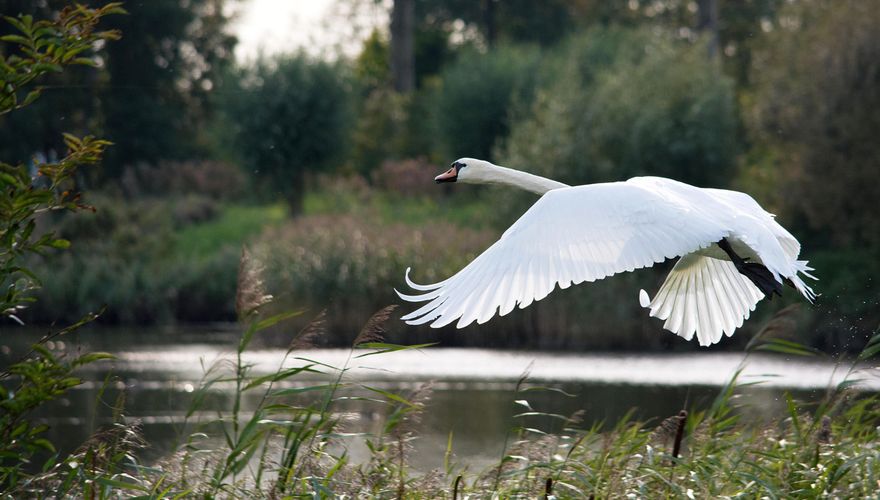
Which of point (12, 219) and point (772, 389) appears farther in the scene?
point (772, 389)

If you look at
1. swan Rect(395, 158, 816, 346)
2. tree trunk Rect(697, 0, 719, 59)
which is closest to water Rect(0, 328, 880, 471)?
swan Rect(395, 158, 816, 346)

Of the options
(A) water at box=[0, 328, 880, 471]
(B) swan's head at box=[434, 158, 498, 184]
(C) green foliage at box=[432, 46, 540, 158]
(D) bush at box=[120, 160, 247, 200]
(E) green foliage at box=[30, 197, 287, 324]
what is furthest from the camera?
(D) bush at box=[120, 160, 247, 200]

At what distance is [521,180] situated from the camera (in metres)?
7.55

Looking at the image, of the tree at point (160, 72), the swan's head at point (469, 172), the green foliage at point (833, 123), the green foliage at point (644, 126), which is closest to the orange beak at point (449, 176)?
the swan's head at point (469, 172)

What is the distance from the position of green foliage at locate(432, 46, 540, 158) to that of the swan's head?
23.6 m

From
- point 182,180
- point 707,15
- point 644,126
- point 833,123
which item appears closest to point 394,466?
point 833,123

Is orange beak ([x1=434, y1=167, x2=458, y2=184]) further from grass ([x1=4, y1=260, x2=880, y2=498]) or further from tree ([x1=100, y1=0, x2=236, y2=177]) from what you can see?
tree ([x1=100, y1=0, x2=236, y2=177])

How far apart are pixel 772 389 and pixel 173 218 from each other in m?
18.5

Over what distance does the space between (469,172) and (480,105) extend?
24.4 metres

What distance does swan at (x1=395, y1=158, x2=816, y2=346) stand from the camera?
5.26 m

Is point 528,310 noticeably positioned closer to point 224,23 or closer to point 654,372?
point 654,372

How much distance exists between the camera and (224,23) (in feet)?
123

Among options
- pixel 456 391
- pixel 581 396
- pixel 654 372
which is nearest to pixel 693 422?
pixel 581 396

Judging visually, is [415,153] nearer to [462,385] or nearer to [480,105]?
[480,105]
